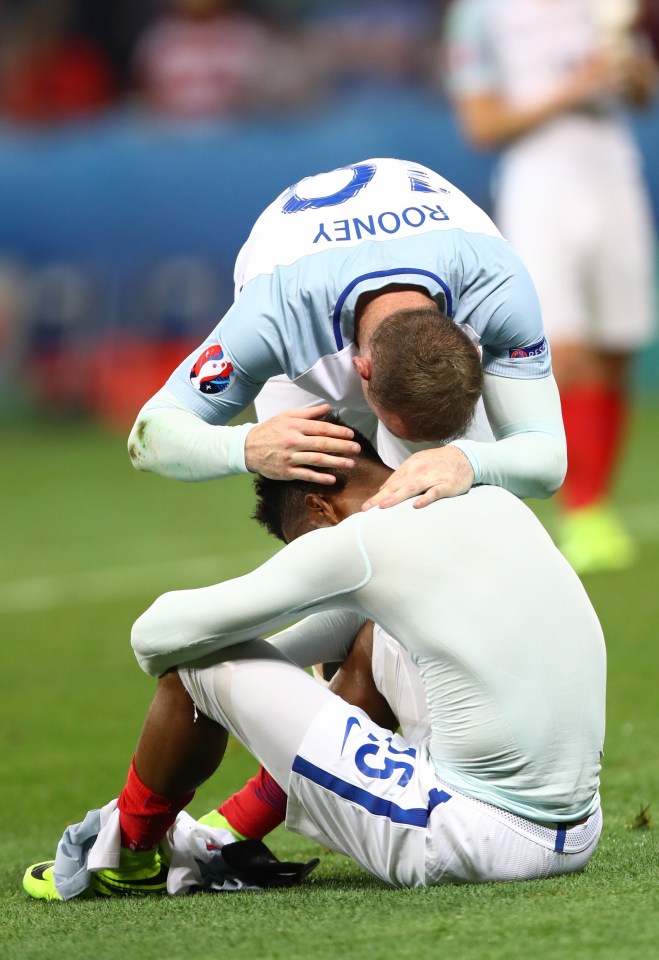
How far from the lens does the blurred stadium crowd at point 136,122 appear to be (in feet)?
33.5

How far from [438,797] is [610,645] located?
2.36 m

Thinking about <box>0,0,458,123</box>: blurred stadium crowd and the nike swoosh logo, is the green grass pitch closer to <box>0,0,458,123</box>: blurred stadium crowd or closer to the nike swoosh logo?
the nike swoosh logo

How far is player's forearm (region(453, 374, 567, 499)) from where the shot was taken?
8.29 feet

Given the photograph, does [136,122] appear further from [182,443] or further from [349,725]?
[349,725]

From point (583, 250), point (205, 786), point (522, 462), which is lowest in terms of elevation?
point (205, 786)

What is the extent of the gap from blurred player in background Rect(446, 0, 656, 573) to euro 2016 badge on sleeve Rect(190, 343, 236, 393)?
3137 millimetres

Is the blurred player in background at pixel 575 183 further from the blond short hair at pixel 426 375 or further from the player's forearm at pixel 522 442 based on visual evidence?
the blond short hair at pixel 426 375

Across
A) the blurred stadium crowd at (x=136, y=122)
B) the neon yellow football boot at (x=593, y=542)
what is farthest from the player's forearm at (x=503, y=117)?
the blurred stadium crowd at (x=136, y=122)

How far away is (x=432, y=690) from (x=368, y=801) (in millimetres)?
187

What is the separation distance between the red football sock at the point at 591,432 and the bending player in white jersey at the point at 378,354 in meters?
2.83

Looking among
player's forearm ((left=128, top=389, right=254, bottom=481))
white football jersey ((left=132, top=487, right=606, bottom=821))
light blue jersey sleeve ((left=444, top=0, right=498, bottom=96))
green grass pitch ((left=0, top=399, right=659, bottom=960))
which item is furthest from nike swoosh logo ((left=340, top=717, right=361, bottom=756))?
light blue jersey sleeve ((left=444, top=0, right=498, bottom=96))

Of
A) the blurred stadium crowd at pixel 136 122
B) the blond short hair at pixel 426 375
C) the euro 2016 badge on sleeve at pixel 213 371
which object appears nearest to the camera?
the blond short hair at pixel 426 375

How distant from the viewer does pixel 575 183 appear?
5.97 metres

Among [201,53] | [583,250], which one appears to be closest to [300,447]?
[583,250]
